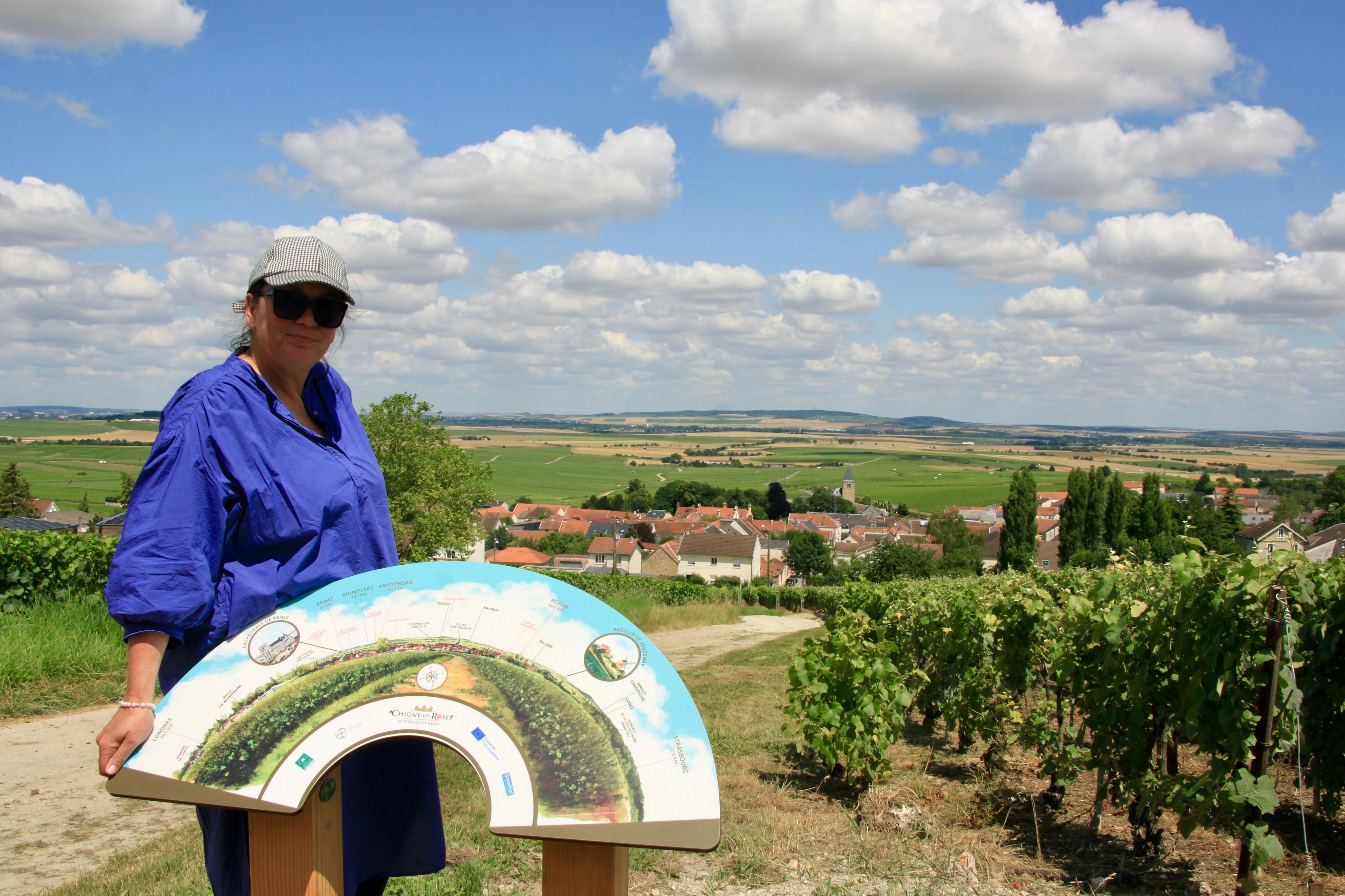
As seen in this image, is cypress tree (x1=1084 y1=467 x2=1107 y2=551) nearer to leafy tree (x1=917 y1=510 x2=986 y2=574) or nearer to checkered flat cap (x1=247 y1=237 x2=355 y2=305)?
leafy tree (x1=917 y1=510 x2=986 y2=574)

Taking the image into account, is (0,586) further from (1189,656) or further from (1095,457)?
(1095,457)

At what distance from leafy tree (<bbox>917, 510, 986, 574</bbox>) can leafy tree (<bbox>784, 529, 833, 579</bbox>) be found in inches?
373

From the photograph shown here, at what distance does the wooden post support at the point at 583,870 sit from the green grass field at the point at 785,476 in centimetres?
9514

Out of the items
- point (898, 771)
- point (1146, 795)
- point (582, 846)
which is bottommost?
point (898, 771)

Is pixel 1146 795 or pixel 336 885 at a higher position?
pixel 336 885

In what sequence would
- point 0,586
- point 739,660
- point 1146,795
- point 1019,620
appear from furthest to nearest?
point 739,660, point 0,586, point 1019,620, point 1146,795

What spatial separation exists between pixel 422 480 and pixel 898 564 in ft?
112

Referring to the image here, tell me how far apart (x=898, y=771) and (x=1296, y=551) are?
12.2 feet

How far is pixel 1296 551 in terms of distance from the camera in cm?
387

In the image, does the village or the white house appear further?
the white house

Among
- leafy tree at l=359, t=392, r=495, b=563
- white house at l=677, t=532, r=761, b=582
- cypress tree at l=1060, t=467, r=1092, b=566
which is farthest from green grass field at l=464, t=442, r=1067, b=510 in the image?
leafy tree at l=359, t=392, r=495, b=563

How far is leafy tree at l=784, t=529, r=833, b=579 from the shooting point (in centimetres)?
6788

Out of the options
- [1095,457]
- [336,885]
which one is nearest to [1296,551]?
[336,885]

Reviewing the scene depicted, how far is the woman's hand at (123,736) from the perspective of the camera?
1738 mm
